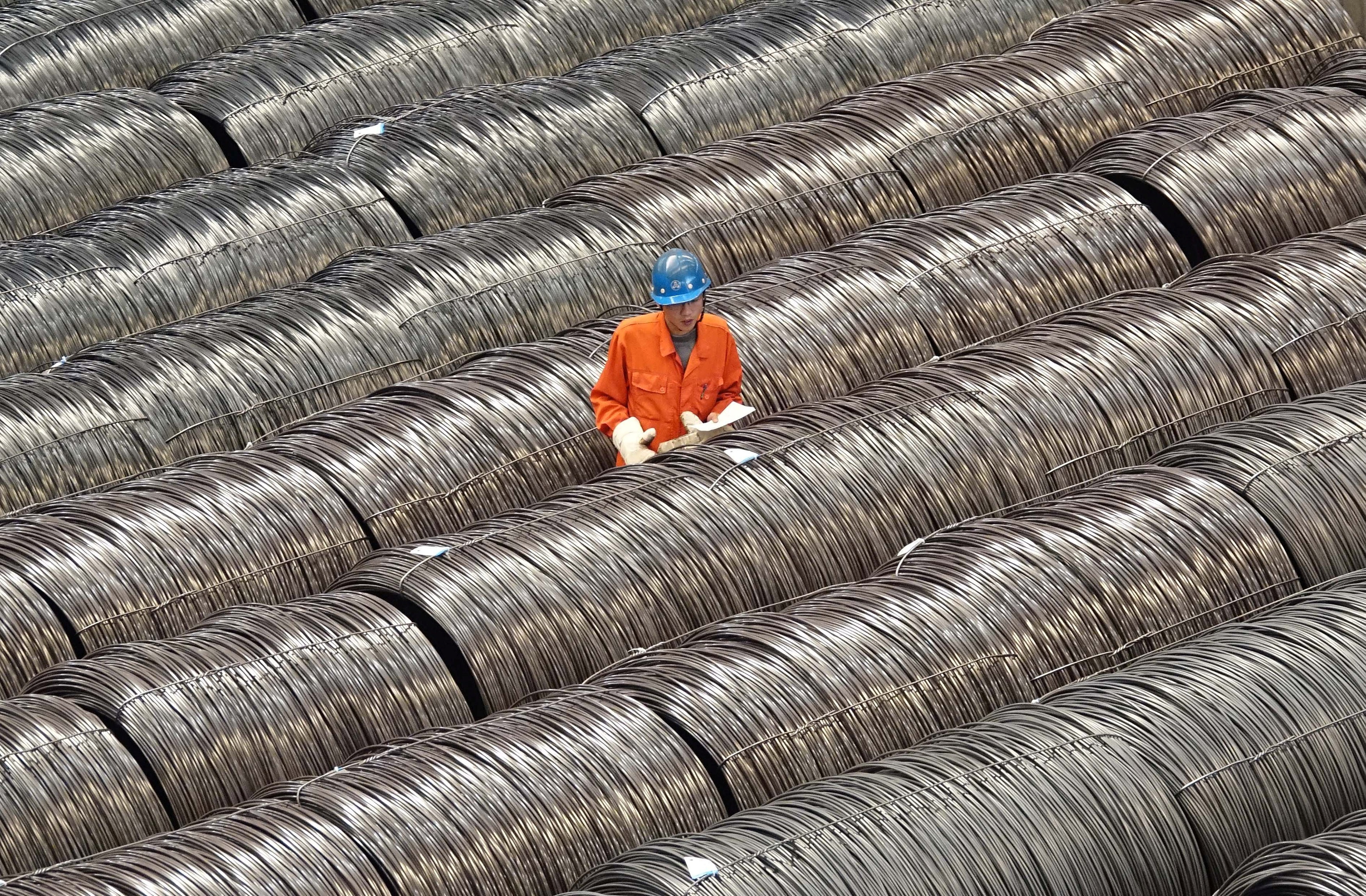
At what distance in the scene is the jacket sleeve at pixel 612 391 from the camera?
7.17m

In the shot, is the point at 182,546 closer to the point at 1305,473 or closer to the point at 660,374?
the point at 660,374

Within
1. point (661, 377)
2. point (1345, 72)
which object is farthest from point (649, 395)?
point (1345, 72)

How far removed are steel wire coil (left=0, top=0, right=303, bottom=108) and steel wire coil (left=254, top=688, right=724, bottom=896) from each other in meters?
6.95

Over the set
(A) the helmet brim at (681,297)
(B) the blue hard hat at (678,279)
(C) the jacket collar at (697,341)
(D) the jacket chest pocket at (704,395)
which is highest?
(B) the blue hard hat at (678,279)

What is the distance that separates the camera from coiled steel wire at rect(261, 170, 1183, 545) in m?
7.32

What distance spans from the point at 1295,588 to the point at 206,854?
3.75 meters

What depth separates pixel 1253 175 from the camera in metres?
8.44

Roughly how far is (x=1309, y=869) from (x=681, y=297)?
335cm

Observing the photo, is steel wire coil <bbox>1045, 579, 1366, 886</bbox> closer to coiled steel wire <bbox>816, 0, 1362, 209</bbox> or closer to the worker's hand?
the worker's hand

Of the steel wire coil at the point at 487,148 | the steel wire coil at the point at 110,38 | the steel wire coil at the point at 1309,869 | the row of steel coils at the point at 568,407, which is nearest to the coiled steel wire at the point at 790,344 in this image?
the row of steel coils at the point at 568,407

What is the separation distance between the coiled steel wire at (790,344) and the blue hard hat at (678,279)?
2.60 feet

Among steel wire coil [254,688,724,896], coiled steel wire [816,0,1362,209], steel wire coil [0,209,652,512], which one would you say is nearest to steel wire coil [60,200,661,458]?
A: steel wire coil [0,209,652,512]

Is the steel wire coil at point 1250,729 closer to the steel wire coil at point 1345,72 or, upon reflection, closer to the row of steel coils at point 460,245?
the row of steel coils at point 460,245

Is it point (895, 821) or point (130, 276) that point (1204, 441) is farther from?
point (130, 276)
